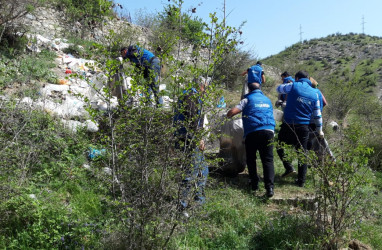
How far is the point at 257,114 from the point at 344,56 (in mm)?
49361

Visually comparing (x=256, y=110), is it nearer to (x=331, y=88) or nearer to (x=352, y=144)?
(x=352, y=144)

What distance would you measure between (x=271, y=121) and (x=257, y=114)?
228mm

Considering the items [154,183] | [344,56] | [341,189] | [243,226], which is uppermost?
[344,56]

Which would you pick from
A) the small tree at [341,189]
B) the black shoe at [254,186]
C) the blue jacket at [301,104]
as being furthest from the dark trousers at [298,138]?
the small tree at [341,189]

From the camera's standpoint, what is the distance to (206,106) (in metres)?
2.74

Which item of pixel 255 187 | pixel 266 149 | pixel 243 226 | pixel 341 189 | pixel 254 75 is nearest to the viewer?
pixel 341 189

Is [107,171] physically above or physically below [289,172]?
above

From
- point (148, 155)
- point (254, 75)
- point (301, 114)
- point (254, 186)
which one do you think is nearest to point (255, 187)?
point (254, 186)

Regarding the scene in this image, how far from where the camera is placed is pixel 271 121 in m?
4.40

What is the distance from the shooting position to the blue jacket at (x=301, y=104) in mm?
4895

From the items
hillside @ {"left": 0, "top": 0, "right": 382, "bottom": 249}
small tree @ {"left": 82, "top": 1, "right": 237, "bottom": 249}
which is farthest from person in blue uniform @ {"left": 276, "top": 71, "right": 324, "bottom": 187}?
small tree @ {"left": 82, "top": 1, "right": 237, "bottom": 249}

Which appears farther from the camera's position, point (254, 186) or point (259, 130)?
Answer: point (254, 186)

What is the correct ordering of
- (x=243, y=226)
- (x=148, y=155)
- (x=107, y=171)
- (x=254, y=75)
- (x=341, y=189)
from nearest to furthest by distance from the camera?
(x=148, y=155) < (x=107, y=171) < (x=341, y=189) < (x=243, y=226) < (x=254, y=75)

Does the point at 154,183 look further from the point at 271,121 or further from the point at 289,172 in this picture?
the point at 289,172
